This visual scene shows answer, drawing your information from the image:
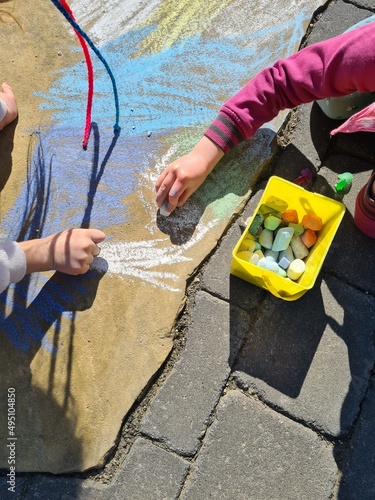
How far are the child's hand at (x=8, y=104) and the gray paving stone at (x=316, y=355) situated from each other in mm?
1130

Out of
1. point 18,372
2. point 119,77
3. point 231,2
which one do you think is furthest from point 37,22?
point 18,372

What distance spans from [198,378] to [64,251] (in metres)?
0.59

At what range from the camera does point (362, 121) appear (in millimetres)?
1662

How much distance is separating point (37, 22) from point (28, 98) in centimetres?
34

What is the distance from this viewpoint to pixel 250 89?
1.68m

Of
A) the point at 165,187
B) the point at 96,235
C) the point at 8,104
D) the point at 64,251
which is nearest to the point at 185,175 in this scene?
the point at 165,187

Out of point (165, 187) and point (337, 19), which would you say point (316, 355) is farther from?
point (337, 19)

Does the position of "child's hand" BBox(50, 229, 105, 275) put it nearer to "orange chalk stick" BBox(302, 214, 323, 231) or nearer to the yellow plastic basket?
the yellow plastic basket

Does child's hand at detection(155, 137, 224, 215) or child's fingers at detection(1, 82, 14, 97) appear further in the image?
child's fingers at detection(1, 82, 14, 97)

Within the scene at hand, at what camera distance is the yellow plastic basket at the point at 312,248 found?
153cm

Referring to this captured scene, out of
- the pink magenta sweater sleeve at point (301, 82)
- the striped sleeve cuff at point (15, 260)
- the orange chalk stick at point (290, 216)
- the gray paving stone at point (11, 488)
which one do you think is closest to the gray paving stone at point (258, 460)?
the gray paving stone at point (11, 488)

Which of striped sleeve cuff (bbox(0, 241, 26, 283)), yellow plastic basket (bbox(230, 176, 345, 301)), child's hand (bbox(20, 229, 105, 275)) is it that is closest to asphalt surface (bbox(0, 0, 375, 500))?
yellow plastic basket (bbox(230, 176, 345, 301))

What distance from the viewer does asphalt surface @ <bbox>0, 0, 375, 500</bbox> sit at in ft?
5.08

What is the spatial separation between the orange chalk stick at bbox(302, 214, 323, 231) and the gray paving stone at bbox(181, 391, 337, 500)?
59 centimetres
